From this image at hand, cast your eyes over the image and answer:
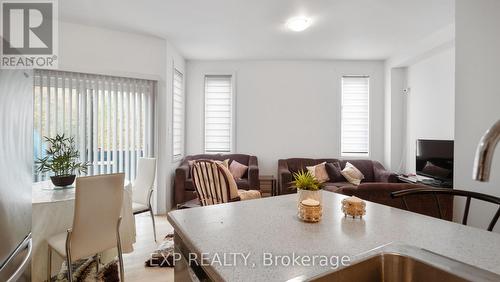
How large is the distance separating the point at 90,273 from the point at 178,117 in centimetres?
280

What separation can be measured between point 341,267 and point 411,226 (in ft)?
1.65

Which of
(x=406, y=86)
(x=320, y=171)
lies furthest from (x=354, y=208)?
(x=406, y=86)

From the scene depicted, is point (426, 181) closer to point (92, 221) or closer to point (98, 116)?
point (92, 221)

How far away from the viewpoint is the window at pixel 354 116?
193 inches

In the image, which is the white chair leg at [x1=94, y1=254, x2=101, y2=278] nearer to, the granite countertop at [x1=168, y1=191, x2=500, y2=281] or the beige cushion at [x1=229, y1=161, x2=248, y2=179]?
the granite countertop at [x1=168, y1=191, x2=500, y2=281]

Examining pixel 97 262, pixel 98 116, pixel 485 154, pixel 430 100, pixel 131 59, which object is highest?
pixel 131 59

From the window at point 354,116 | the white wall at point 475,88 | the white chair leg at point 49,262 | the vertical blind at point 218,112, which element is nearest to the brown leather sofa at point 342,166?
the window at point 354,116

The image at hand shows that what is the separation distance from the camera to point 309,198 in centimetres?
107

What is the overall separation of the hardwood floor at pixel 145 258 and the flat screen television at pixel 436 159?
3362 millimetres

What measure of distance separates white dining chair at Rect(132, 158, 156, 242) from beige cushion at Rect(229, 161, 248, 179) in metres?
1.63

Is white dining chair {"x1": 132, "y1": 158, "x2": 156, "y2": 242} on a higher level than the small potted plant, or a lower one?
lower

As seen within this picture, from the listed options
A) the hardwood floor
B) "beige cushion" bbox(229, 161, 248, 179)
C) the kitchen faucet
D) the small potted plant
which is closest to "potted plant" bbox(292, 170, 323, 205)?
the small potted plant

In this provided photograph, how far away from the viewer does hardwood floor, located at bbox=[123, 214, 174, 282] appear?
2.15m

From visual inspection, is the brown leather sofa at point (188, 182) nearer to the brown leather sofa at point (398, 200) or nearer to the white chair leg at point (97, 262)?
the white chair leg at point (97, 262)
